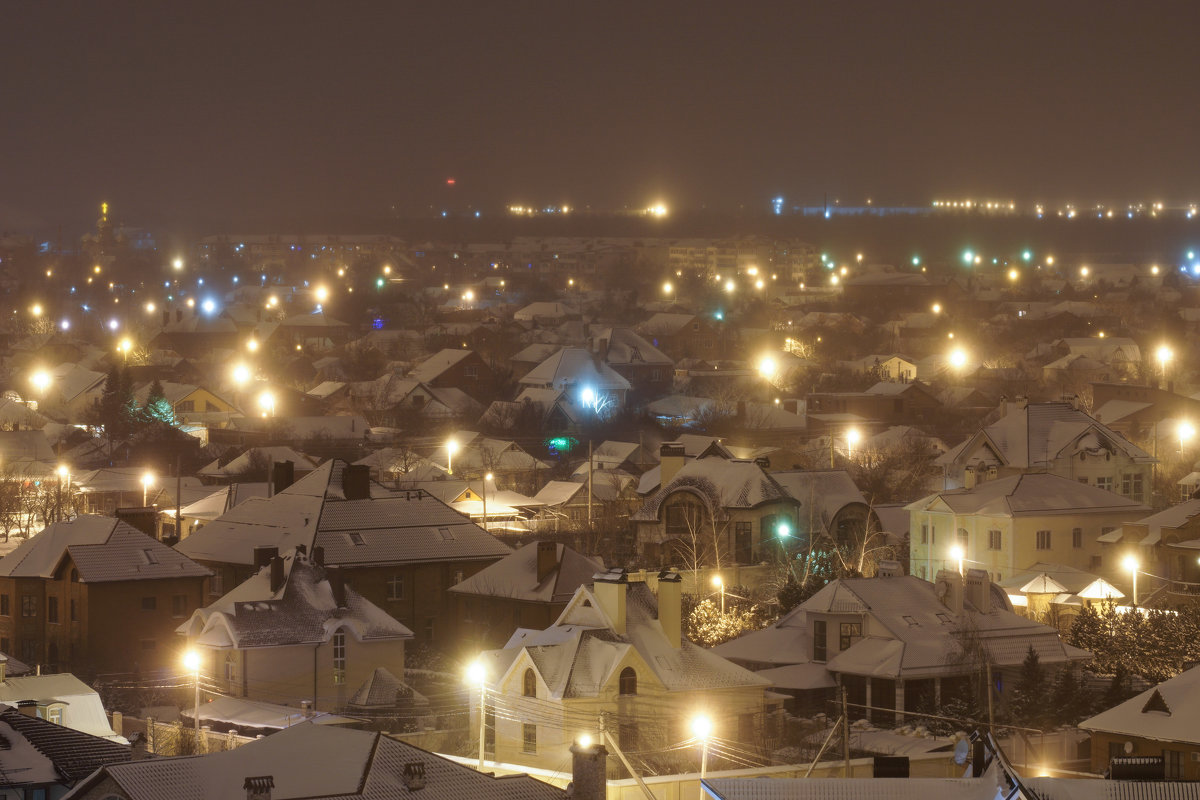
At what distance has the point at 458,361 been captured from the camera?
8069 cm

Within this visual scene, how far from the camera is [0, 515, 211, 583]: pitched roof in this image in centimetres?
3888

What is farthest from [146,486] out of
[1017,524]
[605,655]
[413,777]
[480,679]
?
[413,777]

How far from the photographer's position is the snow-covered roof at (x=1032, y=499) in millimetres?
45094

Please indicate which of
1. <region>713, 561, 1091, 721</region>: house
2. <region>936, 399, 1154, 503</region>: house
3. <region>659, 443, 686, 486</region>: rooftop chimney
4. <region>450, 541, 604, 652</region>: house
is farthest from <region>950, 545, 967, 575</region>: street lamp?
<region>450, 541, 604, 652</region>: house

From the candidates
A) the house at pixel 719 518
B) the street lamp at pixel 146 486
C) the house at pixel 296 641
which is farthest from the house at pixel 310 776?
the street lamp at pixel 146 486

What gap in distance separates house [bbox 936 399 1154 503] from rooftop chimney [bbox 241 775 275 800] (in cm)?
3298

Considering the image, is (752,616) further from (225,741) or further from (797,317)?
(797,317)

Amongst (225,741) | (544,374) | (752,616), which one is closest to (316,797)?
(225,741)

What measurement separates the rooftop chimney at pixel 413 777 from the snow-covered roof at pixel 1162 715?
11.4 metres

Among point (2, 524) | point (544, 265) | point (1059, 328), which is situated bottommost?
point (2, 524)

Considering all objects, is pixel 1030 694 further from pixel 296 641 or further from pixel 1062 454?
pixel 1062 454

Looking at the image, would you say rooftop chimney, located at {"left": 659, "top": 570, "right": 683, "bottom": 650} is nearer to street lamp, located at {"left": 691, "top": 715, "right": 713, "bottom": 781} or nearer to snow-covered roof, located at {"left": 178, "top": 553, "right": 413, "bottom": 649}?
street lamp, located at {"left": 691, "top": 715, "right": 713, "bottom": 781}

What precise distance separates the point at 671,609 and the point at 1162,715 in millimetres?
7641

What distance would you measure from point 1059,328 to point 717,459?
55104 mm
